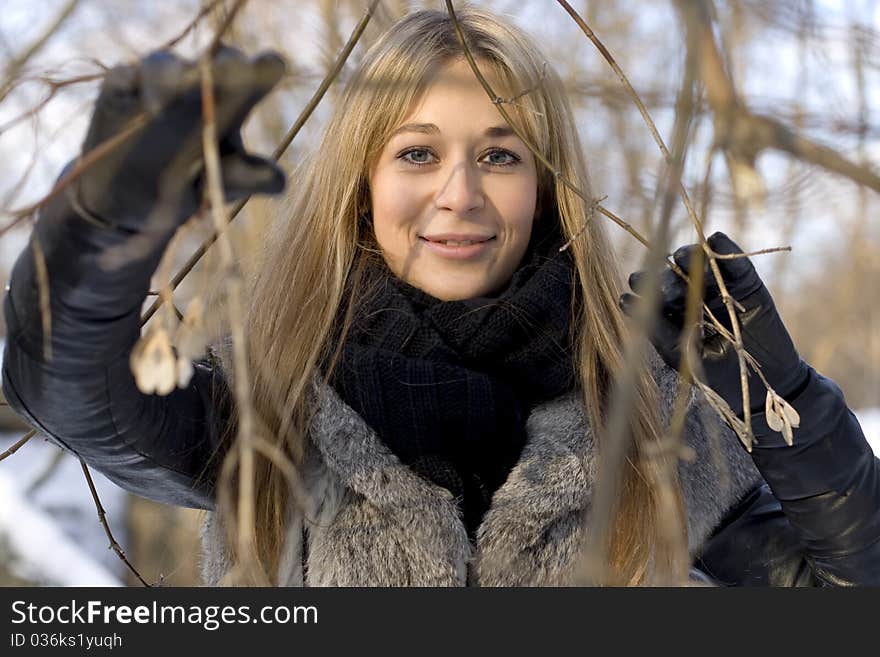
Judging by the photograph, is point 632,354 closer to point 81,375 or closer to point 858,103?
point 81,375

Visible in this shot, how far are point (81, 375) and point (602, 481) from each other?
0.68m

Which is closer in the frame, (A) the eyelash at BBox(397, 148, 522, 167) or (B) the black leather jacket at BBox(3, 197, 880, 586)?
(B) the black leather jacket at BBox(3, 197, 880, 586)

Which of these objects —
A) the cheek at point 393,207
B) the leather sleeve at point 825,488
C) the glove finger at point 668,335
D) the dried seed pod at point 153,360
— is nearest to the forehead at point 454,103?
the cheek at point 393,207

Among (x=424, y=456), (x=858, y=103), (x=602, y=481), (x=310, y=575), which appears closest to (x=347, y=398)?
(x=424, y=456)

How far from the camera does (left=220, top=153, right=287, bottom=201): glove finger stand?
814 mm

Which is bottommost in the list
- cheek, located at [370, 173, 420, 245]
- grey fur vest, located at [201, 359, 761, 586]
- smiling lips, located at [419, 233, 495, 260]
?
grey fur vest, located at [201, 359, 761, 586]

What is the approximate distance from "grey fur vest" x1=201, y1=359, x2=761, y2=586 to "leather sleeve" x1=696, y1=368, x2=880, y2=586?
9 centimetres

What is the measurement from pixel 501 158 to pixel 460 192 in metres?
0.11

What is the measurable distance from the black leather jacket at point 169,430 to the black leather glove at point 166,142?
0.04 m

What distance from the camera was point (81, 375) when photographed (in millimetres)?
1068

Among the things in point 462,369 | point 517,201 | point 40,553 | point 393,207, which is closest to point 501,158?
point 517,201

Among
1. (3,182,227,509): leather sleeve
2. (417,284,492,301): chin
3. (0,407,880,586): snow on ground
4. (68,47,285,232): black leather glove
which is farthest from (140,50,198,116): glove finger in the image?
(0,407,880,586): snow on ground

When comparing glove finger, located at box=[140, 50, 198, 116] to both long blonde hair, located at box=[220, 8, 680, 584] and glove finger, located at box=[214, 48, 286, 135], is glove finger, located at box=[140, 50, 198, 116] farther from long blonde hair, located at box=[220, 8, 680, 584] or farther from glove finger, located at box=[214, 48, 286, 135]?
long blonde hair, located at box=[220, 8, 680, 584]

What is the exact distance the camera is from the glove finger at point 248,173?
814 millimetres
